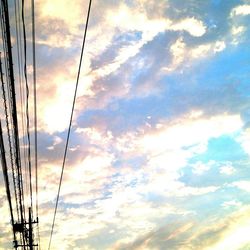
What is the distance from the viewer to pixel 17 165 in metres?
14.0

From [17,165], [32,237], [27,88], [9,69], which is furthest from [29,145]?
[32,237]

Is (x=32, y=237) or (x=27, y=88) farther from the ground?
(x=32, y=237)

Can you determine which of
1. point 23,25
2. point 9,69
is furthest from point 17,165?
point 23,25

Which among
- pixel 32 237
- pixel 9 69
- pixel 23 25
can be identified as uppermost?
pixel 32 237

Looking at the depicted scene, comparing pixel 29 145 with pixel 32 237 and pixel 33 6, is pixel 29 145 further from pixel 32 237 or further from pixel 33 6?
pixel 32 237

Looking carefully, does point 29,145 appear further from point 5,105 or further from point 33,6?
point 33,6

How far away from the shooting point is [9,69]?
8.90 meters

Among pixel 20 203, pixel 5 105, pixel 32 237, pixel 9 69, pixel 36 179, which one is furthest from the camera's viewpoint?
pixel 32 237

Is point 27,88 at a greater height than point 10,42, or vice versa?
point 27,88

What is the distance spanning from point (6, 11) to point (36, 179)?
29.6 ft

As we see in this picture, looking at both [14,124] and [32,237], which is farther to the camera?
[32,237]

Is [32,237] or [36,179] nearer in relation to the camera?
[36,179]

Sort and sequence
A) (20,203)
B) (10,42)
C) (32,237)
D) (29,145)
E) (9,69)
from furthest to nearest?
(32,237), (20,203), (29,145), (9,69), (10,42)

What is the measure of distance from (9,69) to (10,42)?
81 cm
